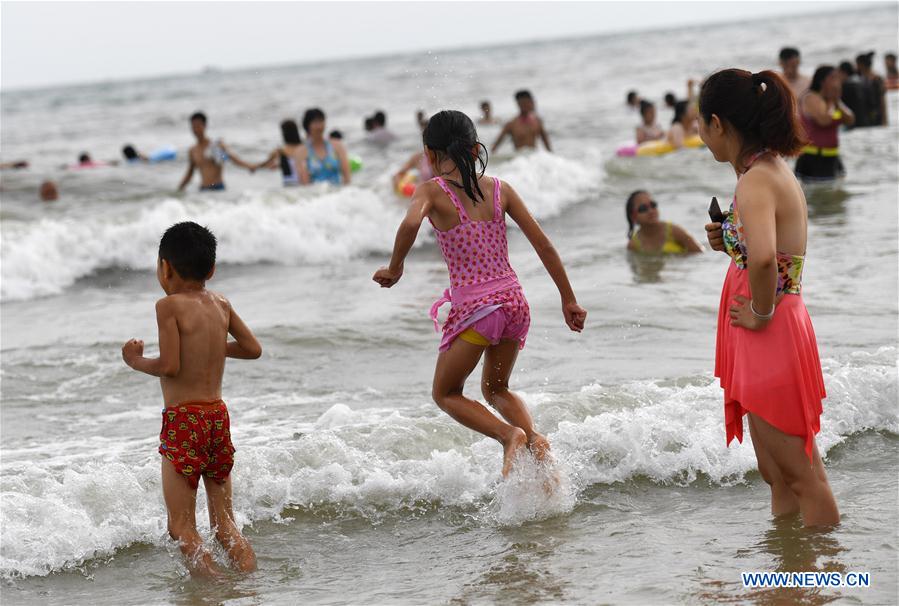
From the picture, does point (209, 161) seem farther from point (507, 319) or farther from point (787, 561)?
point (787, 561)

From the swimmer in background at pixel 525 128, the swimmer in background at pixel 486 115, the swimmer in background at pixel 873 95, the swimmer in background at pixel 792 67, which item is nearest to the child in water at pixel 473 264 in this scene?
the swimmer in background at pixel 792 67

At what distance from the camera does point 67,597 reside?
14.3 feet

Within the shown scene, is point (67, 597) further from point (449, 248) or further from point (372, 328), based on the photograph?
point (372, 328)

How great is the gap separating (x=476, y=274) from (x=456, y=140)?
571mm

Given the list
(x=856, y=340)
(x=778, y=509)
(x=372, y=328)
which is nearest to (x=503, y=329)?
(x=778, y=509)

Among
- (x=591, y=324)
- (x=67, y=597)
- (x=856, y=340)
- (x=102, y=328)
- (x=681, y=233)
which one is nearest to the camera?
(x=67, y=597)

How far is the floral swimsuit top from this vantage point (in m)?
3.53

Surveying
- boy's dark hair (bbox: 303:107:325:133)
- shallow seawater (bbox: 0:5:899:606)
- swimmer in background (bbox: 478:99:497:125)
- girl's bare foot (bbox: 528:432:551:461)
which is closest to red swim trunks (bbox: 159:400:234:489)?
shallow seawater (bbox: 0:5:899:606)

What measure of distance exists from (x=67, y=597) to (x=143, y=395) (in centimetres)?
288

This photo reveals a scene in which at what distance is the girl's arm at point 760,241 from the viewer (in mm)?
3379

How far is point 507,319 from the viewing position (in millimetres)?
4617

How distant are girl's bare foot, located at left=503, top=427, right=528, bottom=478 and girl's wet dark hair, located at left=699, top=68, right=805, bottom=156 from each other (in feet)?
5.51

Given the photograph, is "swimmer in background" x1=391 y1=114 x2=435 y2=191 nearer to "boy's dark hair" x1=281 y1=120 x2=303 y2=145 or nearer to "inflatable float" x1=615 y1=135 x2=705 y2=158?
"boy's dark hair" x1=281 y1=120 x2=303 y2=145

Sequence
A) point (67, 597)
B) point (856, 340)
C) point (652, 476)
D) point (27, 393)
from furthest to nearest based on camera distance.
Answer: point (27, 393)
point (856, 340)
point (652, 476)
point (67, 597)
